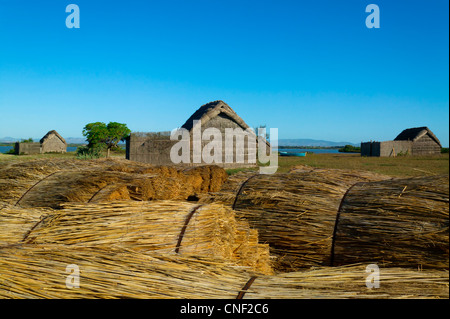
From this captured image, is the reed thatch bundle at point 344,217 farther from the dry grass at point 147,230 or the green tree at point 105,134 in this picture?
the green tree at point 105,134

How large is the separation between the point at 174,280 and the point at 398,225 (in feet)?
6.59

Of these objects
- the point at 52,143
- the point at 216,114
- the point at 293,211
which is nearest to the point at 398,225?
the point at 293,211

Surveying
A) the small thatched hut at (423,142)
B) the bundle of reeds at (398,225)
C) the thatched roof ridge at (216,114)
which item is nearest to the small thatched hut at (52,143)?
the thatched roof ridge at (216,114)

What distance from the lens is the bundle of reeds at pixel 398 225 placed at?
2943 mm

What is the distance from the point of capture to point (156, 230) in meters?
3.07

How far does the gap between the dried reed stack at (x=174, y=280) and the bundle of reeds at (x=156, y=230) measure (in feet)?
0.77

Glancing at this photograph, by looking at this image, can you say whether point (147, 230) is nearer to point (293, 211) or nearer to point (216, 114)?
point (293, 211)

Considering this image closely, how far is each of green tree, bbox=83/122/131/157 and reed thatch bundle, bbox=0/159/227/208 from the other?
964 inches

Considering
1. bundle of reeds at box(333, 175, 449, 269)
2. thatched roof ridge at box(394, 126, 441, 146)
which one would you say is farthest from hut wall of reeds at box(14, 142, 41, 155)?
bundle of reeds at box(333, 175, 449, 269)

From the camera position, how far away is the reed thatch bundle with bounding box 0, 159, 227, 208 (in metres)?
4.55

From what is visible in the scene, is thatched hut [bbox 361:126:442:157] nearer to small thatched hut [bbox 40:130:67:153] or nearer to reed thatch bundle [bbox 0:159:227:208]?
reed thatch bundle [bbox 0:159:227:208]
